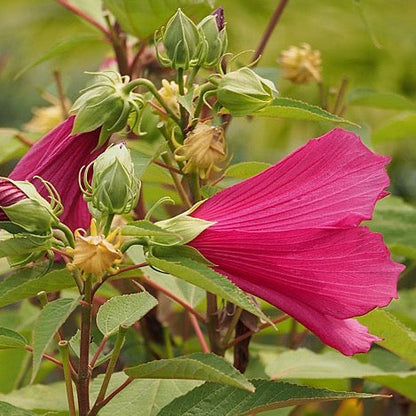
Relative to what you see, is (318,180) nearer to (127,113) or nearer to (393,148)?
(127,113)

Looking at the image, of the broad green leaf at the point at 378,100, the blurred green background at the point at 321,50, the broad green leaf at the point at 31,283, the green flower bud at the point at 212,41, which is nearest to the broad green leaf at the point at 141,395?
the broad green leaf at the point at 31,283

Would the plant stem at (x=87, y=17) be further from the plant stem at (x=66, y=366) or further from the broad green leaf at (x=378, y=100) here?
the plant stem at (x=66, y=366)

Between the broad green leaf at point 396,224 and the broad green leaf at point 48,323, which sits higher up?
the broad green leaf at point 48,323

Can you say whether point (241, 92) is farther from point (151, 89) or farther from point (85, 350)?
point (85, 350)

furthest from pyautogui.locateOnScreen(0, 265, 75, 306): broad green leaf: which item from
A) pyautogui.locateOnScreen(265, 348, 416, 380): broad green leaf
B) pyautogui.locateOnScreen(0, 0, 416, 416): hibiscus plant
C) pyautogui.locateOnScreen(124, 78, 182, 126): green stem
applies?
Result: pyautogui.locateOnScreen(265, 348, 416, 380): broad green leaf

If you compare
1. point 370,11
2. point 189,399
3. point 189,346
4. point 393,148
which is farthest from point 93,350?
point 370,11

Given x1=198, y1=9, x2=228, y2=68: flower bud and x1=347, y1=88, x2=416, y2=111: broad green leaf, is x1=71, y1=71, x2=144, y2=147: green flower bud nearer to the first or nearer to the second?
x1=198, y1=9, x2=228, y2=68: flower bud

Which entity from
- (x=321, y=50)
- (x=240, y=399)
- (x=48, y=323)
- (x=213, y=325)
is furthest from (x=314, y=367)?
(x=321, y=50)
